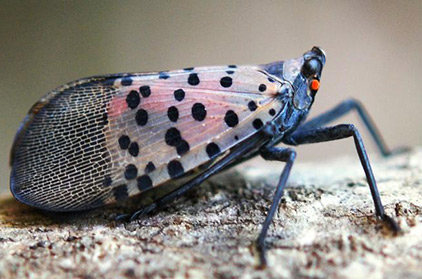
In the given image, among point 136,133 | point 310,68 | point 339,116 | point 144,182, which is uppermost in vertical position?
point 310,68

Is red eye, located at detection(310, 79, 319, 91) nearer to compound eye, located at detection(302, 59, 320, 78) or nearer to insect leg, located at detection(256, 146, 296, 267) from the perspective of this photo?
compound eye, located at detection(302, 59, 320, 78)

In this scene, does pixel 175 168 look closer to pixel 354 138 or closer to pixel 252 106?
pixel 252 106

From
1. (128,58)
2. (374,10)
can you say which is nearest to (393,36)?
(374,10)

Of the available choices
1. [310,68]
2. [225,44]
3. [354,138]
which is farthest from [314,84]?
[225,44]

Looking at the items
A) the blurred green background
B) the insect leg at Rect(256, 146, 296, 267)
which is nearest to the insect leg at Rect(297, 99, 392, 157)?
the insect leg at Rect(256, 146, 296, 267)

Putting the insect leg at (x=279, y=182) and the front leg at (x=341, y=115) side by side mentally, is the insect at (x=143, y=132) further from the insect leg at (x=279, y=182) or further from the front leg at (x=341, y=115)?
the front leg at (x=341, y=115)
